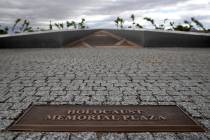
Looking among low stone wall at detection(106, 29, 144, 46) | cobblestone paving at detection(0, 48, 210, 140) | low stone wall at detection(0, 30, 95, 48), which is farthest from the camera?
low stone wall at detection(106, 29, 144, 46)

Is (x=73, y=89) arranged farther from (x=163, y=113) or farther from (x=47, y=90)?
(x=163, y=113)

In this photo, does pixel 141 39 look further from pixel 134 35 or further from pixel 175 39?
pixel 175 39

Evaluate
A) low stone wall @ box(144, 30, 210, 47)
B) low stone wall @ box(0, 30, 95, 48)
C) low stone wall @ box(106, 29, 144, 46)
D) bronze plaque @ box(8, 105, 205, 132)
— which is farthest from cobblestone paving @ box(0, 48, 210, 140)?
low stone wall @ box(106, 29, 144, 46)

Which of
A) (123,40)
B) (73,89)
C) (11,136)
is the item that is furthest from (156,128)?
(123,40)

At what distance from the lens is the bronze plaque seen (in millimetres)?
3492

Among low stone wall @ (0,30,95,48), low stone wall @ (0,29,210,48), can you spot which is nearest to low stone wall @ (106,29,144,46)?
low stone wall @ (0,29,210,48)

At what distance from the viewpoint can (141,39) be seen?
17953 mm

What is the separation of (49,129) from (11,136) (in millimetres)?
463

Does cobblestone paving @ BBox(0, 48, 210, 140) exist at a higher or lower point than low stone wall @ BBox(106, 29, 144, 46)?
lower

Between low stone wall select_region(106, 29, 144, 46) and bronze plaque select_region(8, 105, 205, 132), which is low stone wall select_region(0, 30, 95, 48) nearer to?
low stone wall select_region(106, 29, 144, 46)

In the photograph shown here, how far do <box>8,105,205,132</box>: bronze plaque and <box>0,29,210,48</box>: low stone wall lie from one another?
43.1ft

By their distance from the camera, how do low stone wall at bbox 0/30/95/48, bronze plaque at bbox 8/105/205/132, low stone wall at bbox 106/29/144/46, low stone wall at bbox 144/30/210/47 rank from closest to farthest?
1. bronze plaque at bbox 8/105/205/132
2. low stone wall at bbox 144/30/210/47
3. low stone wall at bbox 0/30/95/48
4. low stone wall at bbox 106/29/144/46

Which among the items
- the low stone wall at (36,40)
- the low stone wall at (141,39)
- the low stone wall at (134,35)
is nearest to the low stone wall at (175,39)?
the low stone wall at (141,39)

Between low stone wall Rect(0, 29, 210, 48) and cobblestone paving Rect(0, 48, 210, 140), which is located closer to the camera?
cobblestone paving Rect(0, 48, 210, 140)
